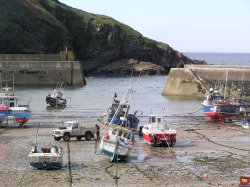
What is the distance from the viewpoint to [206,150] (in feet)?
121

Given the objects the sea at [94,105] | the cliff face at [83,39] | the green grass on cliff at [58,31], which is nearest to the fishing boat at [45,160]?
the sea at [94,105]

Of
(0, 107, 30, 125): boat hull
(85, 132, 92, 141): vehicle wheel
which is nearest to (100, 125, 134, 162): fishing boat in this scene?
(85, 132, 92, 141): vehicle wheel

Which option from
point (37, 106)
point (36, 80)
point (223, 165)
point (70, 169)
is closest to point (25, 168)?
point (70, 169)

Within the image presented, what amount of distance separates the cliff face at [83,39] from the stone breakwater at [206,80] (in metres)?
53.7

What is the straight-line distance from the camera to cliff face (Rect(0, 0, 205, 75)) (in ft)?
443

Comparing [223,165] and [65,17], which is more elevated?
[65,17]

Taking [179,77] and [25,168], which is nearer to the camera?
[25,168]

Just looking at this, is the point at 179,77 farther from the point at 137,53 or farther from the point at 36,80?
the point at 137,53

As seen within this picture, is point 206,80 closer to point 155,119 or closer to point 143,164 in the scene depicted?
point 155,119

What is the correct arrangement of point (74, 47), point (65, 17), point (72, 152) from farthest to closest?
point (65, 17), point (74, 47), point (72, 152)

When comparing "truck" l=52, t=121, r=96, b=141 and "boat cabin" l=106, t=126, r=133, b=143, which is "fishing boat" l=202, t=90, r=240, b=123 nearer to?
"truck" l=52, t=121, r=96, b=141

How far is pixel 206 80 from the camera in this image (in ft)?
267

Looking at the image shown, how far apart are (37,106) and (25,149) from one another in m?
32.8

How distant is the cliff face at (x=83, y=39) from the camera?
135125 mm
